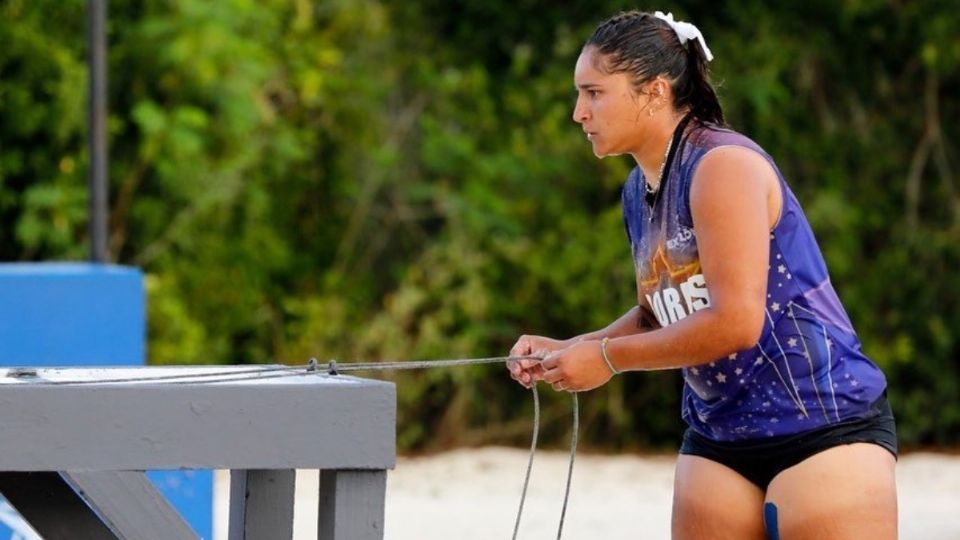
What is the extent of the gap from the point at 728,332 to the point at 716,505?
1.22 ft

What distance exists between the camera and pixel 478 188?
11305 mm

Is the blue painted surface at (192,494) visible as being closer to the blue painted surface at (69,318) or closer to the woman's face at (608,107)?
the blue painted surface at (69,318)

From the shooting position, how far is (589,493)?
31.2ft

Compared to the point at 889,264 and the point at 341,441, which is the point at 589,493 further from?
the point at 341,441

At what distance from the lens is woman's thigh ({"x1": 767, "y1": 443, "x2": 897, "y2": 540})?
2818mm

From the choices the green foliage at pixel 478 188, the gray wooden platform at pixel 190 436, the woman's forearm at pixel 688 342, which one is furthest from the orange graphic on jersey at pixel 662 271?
the green foliage at pixel 478 188

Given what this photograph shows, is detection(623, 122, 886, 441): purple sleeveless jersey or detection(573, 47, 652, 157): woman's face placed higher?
detection(573, 47, 652, 157): woman's face

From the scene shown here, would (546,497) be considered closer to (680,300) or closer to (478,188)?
(478,188)

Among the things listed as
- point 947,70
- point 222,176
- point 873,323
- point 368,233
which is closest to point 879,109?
point 947,70

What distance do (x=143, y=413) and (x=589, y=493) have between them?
7.13 meters

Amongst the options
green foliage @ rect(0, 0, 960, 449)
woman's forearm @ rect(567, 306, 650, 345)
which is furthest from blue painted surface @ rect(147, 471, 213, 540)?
green foliage @ rect(0, 0, 960, 449)

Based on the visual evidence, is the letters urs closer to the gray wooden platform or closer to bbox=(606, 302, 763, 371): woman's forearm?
bbox=(606, 302, 763, 371): woman's forearm

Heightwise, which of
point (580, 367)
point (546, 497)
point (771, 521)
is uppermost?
point (580, 367)

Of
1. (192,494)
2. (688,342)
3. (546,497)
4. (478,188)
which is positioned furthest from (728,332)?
(478,188)
